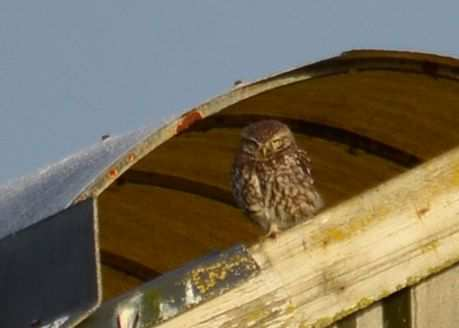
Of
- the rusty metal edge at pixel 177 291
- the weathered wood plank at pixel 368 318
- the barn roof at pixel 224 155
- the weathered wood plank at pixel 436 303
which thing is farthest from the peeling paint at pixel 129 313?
the weathered wood plank at pixel 436 303

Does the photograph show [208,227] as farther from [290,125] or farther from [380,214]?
[380,214]

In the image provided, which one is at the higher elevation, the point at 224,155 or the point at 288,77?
the point at 288,77

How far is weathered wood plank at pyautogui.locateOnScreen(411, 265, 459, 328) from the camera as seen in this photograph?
574 cm

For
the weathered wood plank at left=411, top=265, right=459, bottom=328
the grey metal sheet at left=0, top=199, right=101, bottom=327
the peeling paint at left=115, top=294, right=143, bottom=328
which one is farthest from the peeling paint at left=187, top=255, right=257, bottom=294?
the weathered wood plank at left=411, top=265, right=459, bottom=328

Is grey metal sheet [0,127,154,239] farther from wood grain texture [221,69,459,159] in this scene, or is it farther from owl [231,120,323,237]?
owl [231,120,323,237]

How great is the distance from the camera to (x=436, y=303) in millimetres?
5789

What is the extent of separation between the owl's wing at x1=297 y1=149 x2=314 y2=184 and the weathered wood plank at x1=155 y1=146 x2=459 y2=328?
8.34 feet

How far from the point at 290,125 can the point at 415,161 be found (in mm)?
782

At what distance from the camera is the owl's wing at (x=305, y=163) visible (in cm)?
852

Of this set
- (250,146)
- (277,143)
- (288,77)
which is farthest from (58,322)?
(277,143)

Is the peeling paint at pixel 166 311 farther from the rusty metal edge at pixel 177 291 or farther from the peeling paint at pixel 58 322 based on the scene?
the peeling paint at pixel 58 322

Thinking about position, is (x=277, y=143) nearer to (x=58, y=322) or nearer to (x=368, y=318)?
(x=368, y=318)

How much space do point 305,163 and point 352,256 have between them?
2.92 m

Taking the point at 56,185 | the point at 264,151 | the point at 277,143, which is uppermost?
the point at 56,185
